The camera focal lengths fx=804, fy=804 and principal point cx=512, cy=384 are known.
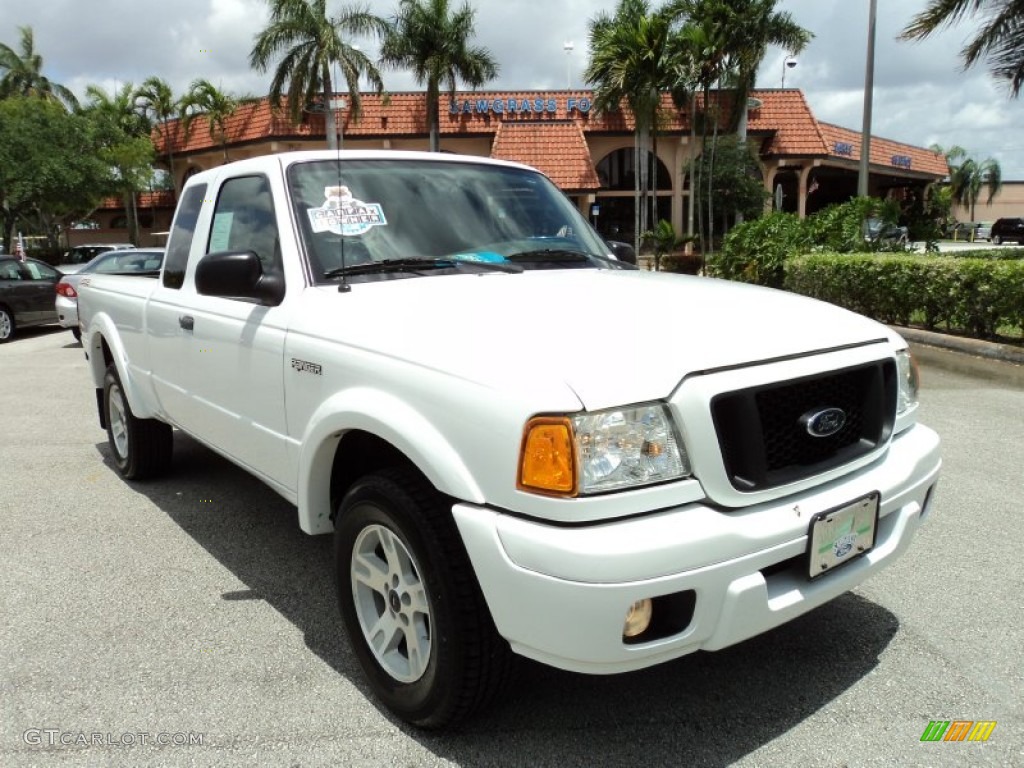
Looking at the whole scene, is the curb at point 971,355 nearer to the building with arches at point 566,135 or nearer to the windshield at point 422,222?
the windshield at point 422,222

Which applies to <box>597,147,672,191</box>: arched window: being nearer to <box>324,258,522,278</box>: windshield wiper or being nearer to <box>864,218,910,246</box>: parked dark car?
<box>864,218,910,246</box>: parked dark car

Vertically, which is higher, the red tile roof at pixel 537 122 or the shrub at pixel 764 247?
the red tile roof at pixel 537 122

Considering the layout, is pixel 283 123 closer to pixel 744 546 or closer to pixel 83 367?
pixel 83 367

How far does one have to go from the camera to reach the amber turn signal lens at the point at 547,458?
2.08 m

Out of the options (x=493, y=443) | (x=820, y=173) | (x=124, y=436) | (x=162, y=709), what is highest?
(x=820, y=173)

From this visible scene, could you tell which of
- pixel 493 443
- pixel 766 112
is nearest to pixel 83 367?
pixel 493 443

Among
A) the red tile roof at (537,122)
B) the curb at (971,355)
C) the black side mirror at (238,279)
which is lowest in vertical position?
the curb at (971,355)

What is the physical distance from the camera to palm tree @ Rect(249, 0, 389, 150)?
27.5 m

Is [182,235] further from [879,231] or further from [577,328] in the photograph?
[879,231]

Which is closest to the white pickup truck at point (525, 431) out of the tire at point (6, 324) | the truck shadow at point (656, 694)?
the truck shadow at point (656, 694)

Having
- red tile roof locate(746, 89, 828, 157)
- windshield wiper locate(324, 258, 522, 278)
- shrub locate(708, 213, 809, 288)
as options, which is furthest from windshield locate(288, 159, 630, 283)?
red tile roof locate(746, 89, 828, 157)

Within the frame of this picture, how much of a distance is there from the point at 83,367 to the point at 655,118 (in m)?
20.9

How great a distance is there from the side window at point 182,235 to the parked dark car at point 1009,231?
2087 inches

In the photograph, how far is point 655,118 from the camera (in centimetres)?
2673
